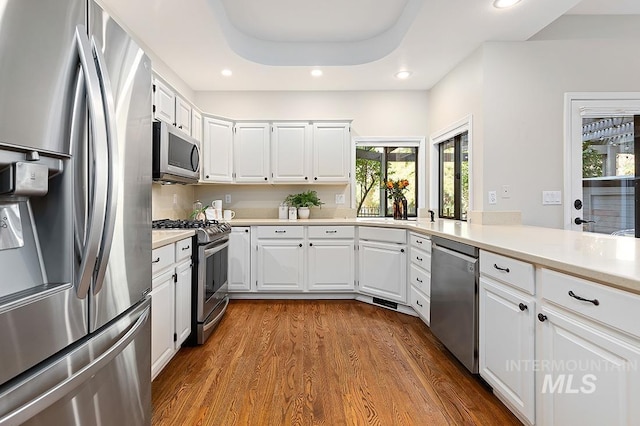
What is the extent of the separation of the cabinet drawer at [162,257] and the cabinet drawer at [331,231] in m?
1.69

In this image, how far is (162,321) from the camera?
192 cm

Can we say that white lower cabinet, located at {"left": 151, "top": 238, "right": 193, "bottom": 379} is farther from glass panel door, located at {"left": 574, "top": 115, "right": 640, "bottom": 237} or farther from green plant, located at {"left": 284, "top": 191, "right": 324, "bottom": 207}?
glass panel door, located at {"left": 574, "top": 115, "right": 640, "bottom": 237}

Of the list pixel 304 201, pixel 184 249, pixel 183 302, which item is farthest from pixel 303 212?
pixel 183 302

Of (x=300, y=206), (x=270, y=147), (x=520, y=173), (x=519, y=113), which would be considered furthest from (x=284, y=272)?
(x=519, y=113)

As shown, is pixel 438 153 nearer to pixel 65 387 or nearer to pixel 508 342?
pixel 508 342

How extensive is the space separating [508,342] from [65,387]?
1788 millimetres

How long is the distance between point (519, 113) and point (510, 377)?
2255mm

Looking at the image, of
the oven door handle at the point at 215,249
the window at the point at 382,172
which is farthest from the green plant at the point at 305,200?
the oven door handle at the point at 215,249

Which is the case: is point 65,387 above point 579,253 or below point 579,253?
below

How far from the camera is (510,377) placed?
1.56 metres

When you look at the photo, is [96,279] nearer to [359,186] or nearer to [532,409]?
[532,409]

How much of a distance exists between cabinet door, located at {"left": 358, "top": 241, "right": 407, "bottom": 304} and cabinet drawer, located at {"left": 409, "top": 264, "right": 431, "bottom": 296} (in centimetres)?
12

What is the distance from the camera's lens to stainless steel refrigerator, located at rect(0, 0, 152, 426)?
71 centimetres

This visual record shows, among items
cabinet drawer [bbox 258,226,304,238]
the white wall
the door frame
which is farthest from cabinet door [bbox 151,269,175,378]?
the door frame
